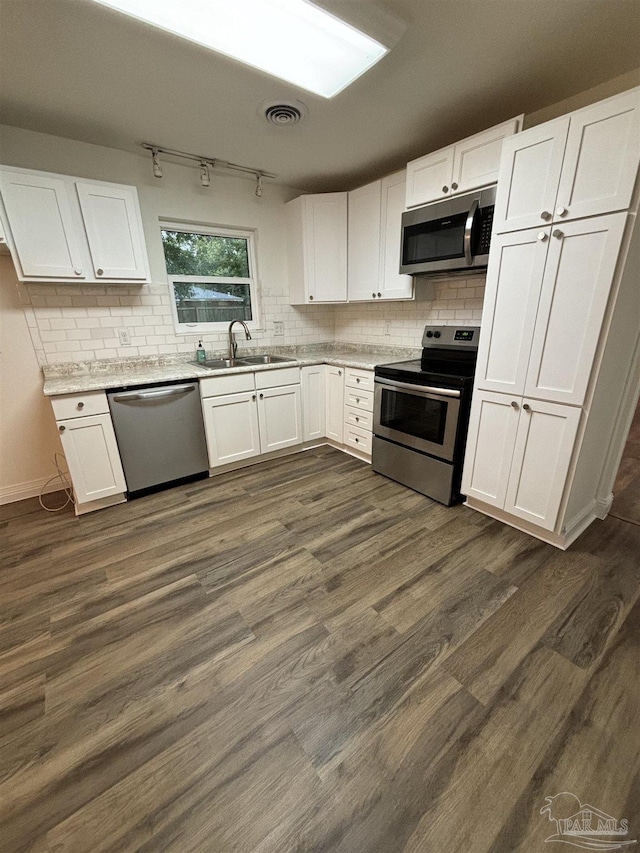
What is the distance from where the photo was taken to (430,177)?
2.42 m

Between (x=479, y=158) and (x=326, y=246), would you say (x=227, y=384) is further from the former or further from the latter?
(x=479, y=158)

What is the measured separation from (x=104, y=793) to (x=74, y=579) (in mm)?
1119

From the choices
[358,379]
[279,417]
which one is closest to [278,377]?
[279,417]

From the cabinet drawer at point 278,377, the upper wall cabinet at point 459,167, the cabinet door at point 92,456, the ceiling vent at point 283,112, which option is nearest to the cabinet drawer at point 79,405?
the cabinet door at point 92,456

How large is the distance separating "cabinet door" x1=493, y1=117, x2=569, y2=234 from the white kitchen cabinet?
1.70m

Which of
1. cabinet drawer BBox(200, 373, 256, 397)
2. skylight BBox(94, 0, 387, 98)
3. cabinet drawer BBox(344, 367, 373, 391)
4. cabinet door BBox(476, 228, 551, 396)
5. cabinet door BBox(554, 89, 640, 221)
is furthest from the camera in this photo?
cabinet drawer BBox(344, 367, 373, 391)

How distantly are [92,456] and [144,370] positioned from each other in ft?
2.83

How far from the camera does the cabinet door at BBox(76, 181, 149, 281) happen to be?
2.35m

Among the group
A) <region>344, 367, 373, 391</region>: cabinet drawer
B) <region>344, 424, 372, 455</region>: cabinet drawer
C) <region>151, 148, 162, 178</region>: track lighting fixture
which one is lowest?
<region>344, 424, 372, 455</region>: cabinet drawer

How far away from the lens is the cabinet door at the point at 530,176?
5.44 feet

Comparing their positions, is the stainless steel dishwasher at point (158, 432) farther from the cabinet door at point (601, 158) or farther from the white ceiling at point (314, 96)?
the cabinet door at point (601, 158)

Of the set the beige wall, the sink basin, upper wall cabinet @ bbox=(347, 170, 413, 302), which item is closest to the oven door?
upper wall cabinet @ bbox=(347, 170, 413, 302)

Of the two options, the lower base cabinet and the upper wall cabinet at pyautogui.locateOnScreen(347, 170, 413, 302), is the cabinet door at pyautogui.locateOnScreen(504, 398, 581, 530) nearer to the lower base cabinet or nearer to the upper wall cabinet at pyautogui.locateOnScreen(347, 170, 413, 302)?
the lower base cabinet

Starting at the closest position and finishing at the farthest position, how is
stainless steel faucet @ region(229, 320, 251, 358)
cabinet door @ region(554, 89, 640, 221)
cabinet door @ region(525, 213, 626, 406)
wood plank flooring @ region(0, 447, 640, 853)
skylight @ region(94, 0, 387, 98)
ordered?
wood plank flooring @ region(0, 447, 640, 853) < skylight @ region(94, 0, 387, 98) < cabinet door @ region(554, 89, 640, 221) < cabinet door @ region(525, 213, 626, 406) < stainless steel faucet @ region(229, 320, 251, 358)
